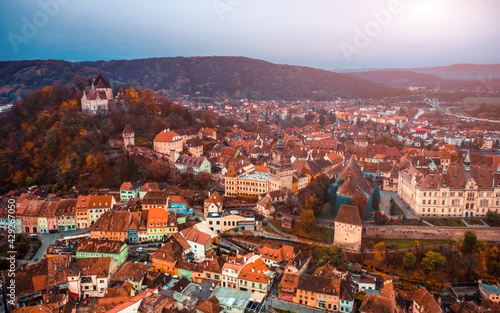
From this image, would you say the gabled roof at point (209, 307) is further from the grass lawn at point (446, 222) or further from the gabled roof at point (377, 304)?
the grass lawn at point (446, 222)

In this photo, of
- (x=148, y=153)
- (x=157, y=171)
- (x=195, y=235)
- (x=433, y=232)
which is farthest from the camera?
(x=148, y=153)

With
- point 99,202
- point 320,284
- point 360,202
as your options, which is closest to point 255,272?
point 320,284

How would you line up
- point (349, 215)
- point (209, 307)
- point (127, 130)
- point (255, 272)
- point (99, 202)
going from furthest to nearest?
point (127, 130) < point (99, 202) < point (349, 215) < point (255, 272) < point (209, 307)

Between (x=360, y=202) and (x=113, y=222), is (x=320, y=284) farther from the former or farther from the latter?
(x=113, y=222)

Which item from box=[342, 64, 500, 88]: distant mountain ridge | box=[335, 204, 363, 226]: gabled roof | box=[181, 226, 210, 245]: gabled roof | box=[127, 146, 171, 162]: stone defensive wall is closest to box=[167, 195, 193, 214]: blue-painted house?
box=[181, 226, 210, 245]: gabled roof

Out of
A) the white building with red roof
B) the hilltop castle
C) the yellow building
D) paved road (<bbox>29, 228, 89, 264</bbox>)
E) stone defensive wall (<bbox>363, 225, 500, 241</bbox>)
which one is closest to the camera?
the yellow building

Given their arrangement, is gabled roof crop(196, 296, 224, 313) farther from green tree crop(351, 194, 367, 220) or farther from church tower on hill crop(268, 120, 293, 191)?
church tower on hill crop(268, 120, 293, 191)

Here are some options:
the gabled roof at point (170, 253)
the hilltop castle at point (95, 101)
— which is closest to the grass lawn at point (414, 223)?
the gabled roof at point (170, 253)
